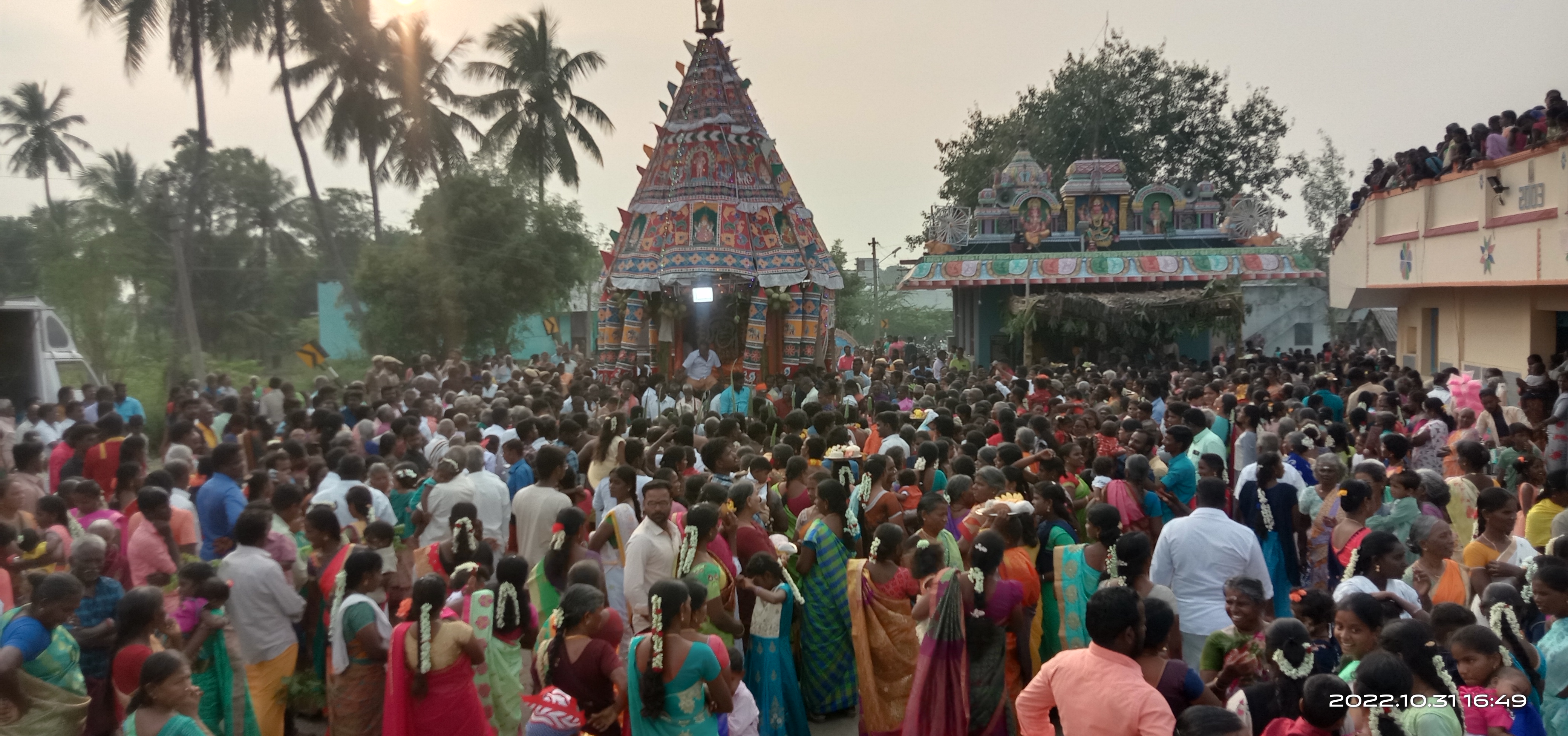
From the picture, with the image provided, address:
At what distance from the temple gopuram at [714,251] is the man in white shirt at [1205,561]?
12.6m

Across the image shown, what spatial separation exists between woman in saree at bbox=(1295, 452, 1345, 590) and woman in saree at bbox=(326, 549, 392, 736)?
5289 millimetres

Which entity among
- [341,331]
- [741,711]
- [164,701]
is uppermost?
[341,331]

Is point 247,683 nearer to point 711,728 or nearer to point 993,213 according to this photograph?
point 711,728

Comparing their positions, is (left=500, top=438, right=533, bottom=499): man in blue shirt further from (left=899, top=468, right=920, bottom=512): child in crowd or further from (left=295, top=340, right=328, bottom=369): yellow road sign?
(left=295, top=340, right=328, bottom=369): yellow road sign

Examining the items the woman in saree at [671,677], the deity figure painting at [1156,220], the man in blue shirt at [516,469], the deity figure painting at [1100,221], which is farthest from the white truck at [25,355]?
the deity figure painting at [1156,220]

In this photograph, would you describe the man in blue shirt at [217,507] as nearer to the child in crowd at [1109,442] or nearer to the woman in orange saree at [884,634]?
the woman in orange saree at [884,634]

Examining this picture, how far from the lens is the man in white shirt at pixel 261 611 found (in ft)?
17.8

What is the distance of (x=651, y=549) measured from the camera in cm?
575

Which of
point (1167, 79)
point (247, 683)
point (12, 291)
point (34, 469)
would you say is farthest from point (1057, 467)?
point (1167, 79)

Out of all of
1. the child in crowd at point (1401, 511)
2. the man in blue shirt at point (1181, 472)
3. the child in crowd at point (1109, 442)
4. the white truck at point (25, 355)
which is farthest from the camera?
the white truck at point (25, 355)

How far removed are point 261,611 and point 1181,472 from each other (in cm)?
588

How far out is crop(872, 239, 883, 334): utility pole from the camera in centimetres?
5181

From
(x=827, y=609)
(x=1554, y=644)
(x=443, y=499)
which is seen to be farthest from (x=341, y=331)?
(x=1554, y=644)

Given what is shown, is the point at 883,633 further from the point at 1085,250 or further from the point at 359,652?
the point at 1085,250
